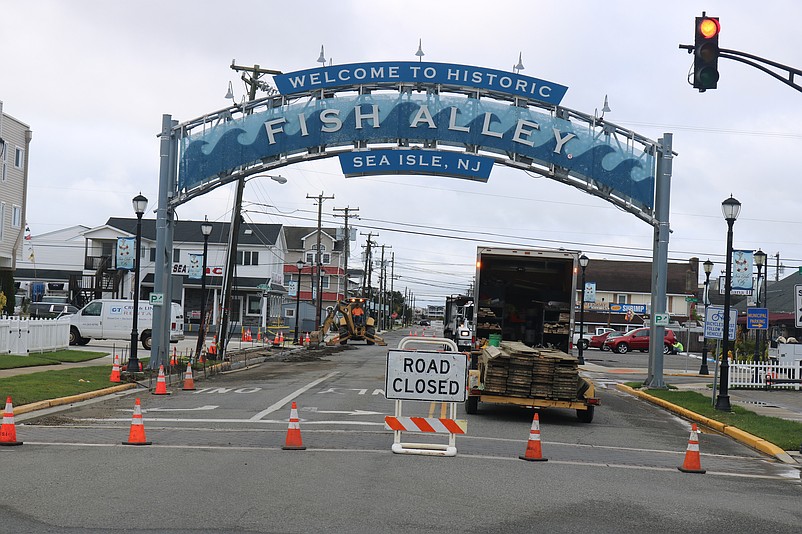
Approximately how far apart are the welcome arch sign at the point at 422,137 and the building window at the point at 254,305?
48060 millimetres

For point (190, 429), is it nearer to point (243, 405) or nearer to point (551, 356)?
point (243, 405)

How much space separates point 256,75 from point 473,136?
1173 centimetres

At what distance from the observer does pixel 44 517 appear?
25.8ft

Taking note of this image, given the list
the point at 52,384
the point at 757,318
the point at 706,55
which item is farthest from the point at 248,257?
the point at 706,55

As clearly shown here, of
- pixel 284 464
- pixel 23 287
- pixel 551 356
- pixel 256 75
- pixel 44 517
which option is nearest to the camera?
pixel 44 517

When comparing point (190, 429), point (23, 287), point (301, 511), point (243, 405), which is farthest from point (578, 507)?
point (23, 287)

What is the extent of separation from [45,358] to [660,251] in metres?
19.0

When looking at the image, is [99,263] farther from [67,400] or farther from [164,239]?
[67,400]

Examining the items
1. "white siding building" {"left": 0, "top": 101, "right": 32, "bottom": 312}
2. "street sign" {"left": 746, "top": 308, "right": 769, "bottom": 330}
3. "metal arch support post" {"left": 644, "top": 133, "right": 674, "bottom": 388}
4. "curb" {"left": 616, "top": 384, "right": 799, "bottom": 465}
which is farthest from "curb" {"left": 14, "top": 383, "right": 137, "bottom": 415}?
"white siding building" {"left": 0, "top": 101, "right": 32, "bottom": 312}

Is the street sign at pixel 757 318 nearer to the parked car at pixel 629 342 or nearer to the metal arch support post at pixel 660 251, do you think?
the metal arch support post at pixel 660 251

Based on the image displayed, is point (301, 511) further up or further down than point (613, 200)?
further down

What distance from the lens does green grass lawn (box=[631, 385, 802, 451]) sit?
15801 millimetres

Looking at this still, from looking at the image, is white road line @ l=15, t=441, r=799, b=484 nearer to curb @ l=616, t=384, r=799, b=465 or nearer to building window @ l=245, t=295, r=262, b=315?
curb @ l=616, t=384, r=799, b=465

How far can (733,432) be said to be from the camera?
1725 centimetres
